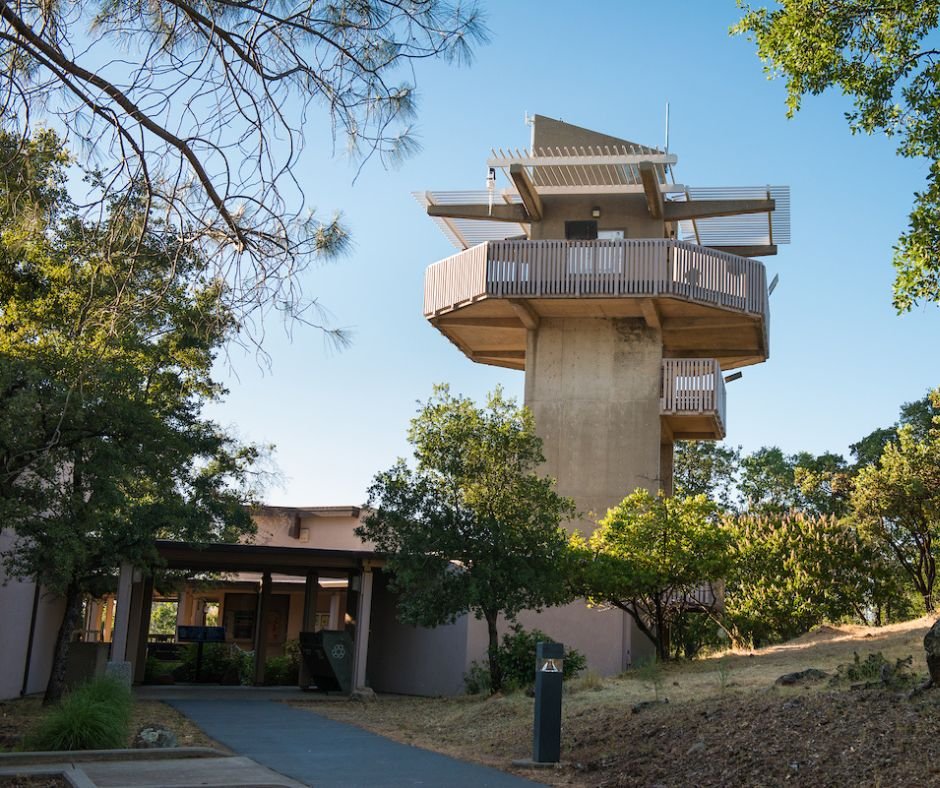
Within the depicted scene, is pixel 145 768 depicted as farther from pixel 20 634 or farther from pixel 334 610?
pixel 334 610

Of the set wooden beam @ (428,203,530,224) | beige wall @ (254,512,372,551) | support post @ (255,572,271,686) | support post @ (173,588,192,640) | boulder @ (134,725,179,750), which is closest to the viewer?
boulder @ (134,725,179,750)

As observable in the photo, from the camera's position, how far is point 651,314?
26.5 m

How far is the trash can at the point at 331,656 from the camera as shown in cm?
2388

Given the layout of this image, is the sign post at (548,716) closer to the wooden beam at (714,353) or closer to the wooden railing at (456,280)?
the wooden railing at (456,280)

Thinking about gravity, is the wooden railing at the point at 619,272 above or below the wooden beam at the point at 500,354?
above

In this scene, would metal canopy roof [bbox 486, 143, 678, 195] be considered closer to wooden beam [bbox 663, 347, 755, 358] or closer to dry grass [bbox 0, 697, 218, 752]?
wooden beam [bbox 663, 347, 755, 358]

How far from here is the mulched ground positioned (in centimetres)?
930

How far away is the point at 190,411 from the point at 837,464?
26.9 meters

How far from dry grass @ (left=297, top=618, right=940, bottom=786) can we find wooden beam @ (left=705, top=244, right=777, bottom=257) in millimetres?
12966


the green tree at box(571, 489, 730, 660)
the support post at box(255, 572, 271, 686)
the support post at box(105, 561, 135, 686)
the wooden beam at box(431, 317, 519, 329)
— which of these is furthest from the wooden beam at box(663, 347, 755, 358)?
the support post at box(105, 561, 135, 686)

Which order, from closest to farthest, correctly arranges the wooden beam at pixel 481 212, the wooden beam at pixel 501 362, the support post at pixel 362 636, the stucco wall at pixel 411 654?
the support post at pixel 362 636
the stucco wall at pixel 411 654
the wooden beam at pixel 481 212
the wooden beam at pixel 501 362

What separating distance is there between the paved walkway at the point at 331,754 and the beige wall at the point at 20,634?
4247 millimetres

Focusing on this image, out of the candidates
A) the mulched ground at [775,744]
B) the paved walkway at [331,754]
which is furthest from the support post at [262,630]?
the mulched ground at [775,744]

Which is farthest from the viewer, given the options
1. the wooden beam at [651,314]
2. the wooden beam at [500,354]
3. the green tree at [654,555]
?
the wooden beam at [500,354]
